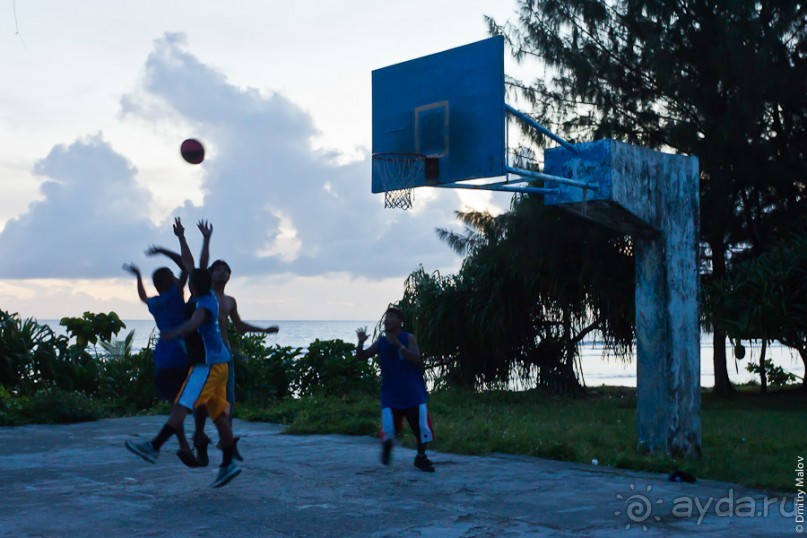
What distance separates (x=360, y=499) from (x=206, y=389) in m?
1.50

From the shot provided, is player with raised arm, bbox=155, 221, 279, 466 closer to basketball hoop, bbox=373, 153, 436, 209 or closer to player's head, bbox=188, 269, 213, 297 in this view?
player's head, bbox=188, 269, 213, 297

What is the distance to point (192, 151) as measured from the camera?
10031 millimetres

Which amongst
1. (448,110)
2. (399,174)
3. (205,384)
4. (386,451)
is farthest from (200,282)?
(448,110)

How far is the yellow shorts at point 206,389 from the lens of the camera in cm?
782

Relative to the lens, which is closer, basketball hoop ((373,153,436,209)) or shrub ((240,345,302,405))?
basketball hoop ((373,153,436,209))

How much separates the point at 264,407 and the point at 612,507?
9.12 meters

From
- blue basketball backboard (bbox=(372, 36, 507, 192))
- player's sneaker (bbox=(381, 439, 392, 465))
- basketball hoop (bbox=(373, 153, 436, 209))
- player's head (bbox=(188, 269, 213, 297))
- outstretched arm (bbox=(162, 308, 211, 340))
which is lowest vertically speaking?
player's sneaker (bbox=(381, 439, 392, 465))

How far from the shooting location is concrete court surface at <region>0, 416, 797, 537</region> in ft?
22.1

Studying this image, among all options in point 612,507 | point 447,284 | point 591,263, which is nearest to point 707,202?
point 591,263

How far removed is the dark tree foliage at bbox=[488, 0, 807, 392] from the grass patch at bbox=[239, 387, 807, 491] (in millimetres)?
3452

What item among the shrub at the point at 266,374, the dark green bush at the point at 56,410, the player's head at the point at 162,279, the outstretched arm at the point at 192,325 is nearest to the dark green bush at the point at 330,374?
the shrub at the point at 266,374

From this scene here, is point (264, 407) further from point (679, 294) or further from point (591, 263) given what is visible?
point (679, 294)

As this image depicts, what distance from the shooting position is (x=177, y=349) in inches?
343

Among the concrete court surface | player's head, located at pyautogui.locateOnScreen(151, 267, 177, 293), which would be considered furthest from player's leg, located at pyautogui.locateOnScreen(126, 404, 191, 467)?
player's head, located at pyautogui.locateOnScreen(151, 267, 177, 293)
